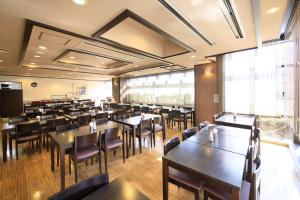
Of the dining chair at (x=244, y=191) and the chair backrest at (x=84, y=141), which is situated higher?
the chair backrest at (x=84, y=141)

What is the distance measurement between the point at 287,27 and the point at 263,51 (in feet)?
3.15

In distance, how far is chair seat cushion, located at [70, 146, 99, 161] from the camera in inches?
90.2

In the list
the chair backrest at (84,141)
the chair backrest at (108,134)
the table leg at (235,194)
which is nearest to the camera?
the table leg at (235,194)

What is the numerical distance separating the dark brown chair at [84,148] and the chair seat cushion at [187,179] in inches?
54.9

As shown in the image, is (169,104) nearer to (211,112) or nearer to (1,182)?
(211,112)

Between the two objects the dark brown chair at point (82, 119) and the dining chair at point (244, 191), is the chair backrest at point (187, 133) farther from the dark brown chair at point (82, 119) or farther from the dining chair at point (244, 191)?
the dark brown chair at point (82, 119)

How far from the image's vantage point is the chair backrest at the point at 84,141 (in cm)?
222

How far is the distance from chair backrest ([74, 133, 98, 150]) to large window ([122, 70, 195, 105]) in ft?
19.1

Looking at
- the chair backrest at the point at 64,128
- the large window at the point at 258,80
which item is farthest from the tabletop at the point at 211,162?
the large window at the point at 258,80

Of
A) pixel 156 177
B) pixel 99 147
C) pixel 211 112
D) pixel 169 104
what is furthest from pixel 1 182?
pixel 169 104

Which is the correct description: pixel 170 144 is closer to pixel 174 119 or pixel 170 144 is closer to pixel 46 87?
pixel 174 119

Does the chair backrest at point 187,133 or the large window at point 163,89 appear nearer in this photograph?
the chair backrest at point 187,133

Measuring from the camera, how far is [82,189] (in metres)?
1.06

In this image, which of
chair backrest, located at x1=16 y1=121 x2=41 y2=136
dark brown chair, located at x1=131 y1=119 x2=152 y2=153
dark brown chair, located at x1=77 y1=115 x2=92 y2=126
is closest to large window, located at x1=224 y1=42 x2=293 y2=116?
dark brown chair, located at x1=131 y1=119 x2=152 y2=153
